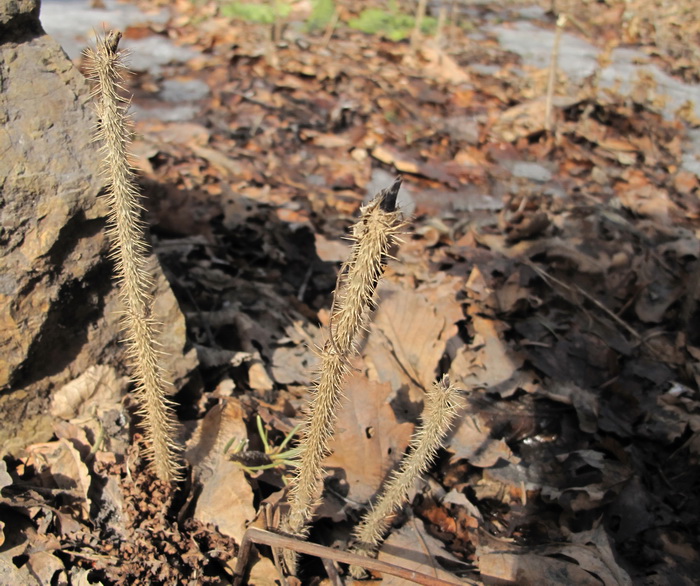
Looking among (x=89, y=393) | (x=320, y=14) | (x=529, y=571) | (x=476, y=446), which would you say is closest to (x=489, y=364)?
(x=476, y=446)

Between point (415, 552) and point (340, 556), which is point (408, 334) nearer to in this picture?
point (415, 552)

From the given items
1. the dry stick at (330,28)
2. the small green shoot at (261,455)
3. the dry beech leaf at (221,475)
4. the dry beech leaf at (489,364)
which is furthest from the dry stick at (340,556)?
the dry stick at (330,28)

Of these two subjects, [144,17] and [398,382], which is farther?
[144,17]

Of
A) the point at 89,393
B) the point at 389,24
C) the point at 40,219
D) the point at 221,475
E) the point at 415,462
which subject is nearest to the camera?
the point at 415,462

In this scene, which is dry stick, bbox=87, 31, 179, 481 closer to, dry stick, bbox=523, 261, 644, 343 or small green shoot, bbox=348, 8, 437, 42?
dry stick, bbox=523, 261, 644, 343

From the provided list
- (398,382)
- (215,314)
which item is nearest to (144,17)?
(215,314)

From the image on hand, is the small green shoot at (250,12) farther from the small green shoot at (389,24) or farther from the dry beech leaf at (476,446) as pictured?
the dry beech leaf at (476,446)

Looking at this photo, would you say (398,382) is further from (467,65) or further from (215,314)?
(467,65)
